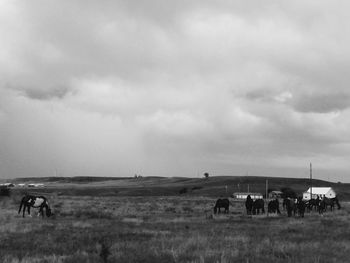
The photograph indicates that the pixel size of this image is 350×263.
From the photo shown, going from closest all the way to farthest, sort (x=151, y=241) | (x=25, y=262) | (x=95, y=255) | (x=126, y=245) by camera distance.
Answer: (x=25, y=262), (x=95, y=255), (x=126, y=245), (x=151, y=241)

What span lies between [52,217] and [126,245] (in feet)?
51.4

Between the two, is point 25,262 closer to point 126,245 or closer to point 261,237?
point 126,245

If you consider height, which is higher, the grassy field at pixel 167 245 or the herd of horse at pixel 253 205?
the herd of horse at pixel 253 205

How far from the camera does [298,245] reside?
57.0 feet

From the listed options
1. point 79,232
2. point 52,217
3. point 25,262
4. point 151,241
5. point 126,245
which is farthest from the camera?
point 52,217

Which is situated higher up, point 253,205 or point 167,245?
point 253,205

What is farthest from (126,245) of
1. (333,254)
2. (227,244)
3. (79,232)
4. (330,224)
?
(330,224)

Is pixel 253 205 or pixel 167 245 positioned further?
pixel 253 205

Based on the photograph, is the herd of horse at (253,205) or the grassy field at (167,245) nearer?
the grassy field at (167,245)

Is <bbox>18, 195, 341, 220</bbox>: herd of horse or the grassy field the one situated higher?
<bbox>18, 195, 341, 220</bbox>: herd of horse

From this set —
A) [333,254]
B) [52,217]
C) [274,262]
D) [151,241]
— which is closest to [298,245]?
[333,254]

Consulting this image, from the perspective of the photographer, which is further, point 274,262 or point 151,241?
point 151,241

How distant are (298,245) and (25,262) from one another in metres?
9.22

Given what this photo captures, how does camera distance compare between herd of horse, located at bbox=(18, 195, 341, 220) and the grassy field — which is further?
herd of horse, located at bbox=(18, 195, 341, 220)
